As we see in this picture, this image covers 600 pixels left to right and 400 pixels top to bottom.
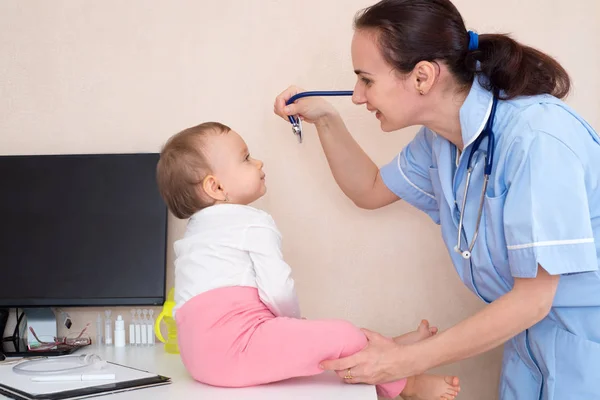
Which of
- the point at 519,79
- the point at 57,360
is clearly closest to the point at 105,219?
the point at 57,360

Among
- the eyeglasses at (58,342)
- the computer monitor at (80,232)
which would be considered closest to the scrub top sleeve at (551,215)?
the computer monitor at (80,232)

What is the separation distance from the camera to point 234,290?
1.37 metres

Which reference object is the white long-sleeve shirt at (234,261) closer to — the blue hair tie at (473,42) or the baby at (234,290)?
the baby at (234,290)

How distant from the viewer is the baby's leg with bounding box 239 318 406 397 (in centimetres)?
129

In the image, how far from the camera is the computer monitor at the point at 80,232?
6.13 ft

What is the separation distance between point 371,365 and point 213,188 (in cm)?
49

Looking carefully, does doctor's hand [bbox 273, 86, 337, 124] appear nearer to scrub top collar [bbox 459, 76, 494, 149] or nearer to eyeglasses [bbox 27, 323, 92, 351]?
scrub top collar [bbox 459, 76, 494, 149]

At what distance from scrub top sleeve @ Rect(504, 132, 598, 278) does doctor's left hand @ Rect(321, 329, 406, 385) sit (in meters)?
0.28

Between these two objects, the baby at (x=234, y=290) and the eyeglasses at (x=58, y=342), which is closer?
the baby at (x=234, y=290)

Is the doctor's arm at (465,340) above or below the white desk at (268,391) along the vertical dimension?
above

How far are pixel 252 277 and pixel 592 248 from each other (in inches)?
25.0

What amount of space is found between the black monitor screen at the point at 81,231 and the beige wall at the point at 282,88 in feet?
0.30

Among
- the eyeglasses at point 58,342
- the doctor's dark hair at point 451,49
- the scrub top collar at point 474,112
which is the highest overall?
the doctor's dark hair at point 451,49

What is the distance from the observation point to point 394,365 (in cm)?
131
